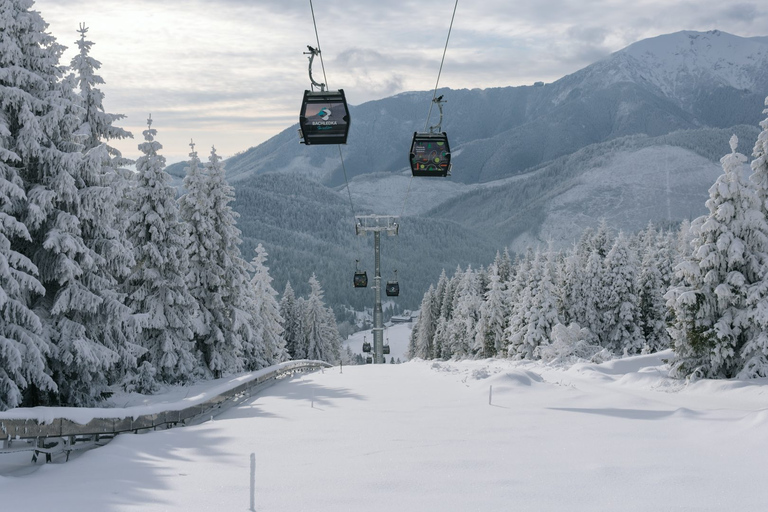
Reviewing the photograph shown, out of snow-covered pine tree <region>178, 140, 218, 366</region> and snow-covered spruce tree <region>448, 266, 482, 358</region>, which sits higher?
snow-covered pine tree <region>178, 140, 218, 366</region>

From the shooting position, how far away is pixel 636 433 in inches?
436

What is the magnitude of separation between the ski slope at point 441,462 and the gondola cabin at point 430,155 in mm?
11167

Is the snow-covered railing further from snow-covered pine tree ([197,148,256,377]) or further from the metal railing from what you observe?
snow-covered pine tree ([197,148,256,377])

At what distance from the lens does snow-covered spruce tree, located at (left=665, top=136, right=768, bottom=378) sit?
905 inches

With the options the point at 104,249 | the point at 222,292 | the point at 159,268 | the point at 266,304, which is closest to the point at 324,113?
the point at 104,249

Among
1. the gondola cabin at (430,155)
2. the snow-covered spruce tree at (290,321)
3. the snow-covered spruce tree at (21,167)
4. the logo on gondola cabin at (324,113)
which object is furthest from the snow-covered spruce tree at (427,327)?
the snow-covered spruce tree at (21,167)

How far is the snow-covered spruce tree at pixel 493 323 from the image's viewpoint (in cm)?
5716

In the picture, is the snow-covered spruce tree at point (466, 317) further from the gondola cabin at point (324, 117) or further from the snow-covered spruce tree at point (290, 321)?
the gondola cabin at point (324, 117)

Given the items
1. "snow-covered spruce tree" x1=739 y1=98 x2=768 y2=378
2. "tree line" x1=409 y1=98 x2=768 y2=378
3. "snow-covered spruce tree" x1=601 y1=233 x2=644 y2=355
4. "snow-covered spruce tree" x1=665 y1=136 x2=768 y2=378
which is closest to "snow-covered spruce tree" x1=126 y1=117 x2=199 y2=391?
"tree line" x1=409 y1=98 x2=768 y2=378

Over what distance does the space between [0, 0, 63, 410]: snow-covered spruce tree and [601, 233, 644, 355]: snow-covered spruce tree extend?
128 feet

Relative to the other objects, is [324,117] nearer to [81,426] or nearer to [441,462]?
[81,426]

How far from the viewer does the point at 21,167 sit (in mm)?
18250

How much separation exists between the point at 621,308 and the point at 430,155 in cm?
2759

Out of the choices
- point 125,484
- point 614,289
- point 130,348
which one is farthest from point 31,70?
point 614,289
